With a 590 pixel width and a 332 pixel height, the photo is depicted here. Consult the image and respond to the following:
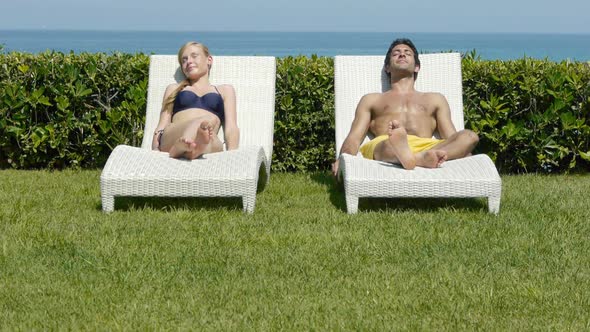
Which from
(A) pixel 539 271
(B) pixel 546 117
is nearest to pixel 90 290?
(A) pixel 539 271

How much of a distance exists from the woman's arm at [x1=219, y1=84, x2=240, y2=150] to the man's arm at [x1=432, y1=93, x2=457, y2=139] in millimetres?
1615

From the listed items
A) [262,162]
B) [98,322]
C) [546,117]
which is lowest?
[98,322]

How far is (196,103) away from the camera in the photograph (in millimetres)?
7539

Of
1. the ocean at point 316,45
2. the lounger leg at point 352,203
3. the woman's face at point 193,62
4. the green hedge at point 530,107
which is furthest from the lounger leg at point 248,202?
the ocean at point 316,45

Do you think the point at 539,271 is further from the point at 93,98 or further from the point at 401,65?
the point at 93,98

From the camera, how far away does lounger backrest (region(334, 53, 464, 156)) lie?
7738mm

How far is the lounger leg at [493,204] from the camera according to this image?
630 cm

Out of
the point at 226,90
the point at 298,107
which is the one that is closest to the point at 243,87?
the point at 226,90

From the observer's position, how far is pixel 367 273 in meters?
4.89

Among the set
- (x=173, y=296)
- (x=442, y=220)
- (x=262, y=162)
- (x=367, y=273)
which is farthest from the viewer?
(x=262, y=162)

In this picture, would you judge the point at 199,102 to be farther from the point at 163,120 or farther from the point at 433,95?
the point at 433,95

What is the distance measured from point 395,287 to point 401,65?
3.25 meters

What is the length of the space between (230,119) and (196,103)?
31 centimetres

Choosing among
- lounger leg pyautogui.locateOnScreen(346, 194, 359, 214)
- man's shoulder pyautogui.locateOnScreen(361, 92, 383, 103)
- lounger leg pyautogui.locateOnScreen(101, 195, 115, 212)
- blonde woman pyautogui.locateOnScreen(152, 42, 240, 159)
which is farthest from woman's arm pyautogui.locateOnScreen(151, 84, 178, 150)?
lounger leg pyautogui.locateOnScreen(346, 194, 359, 214)
